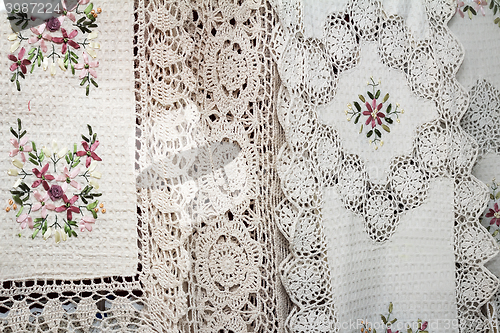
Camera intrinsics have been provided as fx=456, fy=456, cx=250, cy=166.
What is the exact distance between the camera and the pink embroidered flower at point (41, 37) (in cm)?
88

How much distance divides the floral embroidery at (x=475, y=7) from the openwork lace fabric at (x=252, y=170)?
0.18 ft

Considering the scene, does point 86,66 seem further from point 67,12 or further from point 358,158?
point 358,158

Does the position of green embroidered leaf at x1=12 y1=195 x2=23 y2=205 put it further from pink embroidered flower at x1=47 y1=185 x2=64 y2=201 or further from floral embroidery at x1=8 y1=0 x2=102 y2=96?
floral embroidery at x1=8 y1=0 x2=102 y2=96

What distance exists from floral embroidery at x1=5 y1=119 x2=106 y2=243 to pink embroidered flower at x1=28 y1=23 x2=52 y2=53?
0.16 meters

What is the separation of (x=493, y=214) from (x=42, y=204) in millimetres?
1075

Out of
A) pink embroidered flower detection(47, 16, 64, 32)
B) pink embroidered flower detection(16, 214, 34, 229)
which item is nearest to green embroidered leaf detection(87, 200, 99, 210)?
pink embroidered flower detection(16, 214, 34, 229)

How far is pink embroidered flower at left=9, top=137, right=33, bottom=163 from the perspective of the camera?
88cm

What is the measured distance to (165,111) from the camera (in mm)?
942

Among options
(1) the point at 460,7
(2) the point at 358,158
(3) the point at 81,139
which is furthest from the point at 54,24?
(1) the point at 460,7

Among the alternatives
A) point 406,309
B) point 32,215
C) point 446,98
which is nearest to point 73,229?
point 32,215

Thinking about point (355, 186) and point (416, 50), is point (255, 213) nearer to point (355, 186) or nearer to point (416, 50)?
point (355, 186)

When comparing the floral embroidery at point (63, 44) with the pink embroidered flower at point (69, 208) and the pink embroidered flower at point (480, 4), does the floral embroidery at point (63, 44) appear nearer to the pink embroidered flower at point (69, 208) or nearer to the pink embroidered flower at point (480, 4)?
the pink embroidered flower at point (69, 208)

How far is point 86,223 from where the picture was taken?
898mm

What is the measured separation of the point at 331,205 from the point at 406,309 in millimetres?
326
